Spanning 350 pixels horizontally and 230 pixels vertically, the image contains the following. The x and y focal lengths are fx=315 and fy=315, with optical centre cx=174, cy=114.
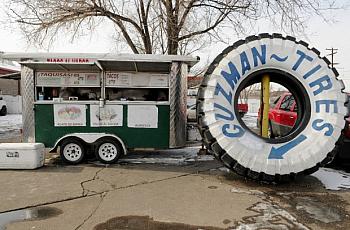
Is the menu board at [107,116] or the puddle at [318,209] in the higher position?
the menu board at [107,116]

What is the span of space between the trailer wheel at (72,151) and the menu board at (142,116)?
1.32 metres

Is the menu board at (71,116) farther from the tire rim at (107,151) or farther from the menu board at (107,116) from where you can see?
the tire rim at (107,151)

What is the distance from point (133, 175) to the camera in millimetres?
6594

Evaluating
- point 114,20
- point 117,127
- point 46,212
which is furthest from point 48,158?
point 114,20

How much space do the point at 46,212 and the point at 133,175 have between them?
230cm

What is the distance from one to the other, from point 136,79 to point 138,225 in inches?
176

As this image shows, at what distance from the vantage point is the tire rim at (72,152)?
757 cm

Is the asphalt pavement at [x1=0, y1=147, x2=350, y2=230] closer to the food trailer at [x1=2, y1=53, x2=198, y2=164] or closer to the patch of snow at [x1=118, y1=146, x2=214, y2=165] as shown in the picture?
the food trailer at [x1=2, y1=53, x2=198, y2=164]

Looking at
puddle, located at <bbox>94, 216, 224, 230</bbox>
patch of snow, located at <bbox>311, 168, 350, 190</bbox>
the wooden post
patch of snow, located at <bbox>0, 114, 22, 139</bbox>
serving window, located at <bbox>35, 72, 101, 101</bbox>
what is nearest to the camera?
puddle, located at <bbox>94, 216, 224, 230</bbox>

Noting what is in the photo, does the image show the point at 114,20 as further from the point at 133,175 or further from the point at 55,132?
the point at 133,175

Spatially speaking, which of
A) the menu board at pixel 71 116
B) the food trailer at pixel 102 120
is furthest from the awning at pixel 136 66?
the menu board at pixel 71 116

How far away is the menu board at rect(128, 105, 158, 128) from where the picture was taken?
760cm

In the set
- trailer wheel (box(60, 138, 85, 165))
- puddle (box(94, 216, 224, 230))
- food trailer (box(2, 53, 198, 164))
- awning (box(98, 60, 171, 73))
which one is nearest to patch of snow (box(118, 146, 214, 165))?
food trailer (box(2, 53, 198, 164))

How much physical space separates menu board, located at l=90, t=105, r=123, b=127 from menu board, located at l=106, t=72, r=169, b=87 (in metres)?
0.64
